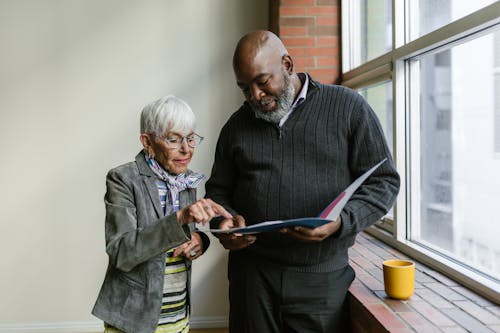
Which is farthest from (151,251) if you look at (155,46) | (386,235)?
(155,46)

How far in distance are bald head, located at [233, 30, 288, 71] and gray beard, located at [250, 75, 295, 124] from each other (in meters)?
0.10

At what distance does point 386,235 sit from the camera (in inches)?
92.7

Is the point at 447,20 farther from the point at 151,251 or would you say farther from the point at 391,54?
the point at 151,251

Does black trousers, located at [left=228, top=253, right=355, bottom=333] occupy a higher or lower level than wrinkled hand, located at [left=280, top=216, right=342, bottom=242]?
lower

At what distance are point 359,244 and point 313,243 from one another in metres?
0.91

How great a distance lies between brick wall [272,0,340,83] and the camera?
2904 mm

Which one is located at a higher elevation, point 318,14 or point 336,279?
point 318,14

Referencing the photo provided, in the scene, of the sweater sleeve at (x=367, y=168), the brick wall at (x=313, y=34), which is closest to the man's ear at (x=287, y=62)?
the sweater sleeve at (x=367, y=168)

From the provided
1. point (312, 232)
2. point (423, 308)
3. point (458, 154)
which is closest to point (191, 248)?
point (312, 232)

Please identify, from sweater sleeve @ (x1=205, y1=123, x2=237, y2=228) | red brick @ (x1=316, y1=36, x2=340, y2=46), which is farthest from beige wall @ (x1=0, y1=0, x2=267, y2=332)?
sweater sleeve @ (x1=205, y1=123, x2=237, y2=228)

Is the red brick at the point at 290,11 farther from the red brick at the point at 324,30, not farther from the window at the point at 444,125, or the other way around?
the window at the point at 444,125

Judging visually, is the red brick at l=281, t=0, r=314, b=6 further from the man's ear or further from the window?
the man's ear

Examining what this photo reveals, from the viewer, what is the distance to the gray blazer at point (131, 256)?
Answer: 1.49m

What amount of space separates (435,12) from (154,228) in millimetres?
1378
